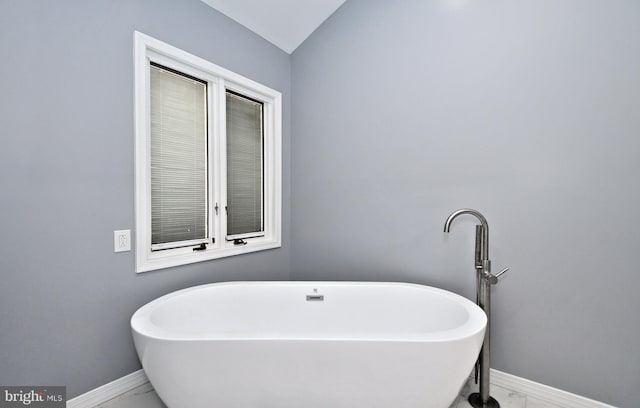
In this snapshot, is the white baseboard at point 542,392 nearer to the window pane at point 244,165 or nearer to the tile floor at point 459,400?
the tile floor at point 459,400

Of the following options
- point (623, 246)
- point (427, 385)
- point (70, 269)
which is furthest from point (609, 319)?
point (70, 269)

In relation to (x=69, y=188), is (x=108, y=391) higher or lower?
lower

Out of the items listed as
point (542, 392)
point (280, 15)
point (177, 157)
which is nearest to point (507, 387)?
point (542, 392)

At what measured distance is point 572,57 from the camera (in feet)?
4.99

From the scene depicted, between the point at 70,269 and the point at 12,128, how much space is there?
2.25ft

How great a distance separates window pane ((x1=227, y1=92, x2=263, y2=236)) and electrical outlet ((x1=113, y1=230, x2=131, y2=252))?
0.76 metres

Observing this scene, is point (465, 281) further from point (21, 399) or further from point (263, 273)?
point (21, 399)

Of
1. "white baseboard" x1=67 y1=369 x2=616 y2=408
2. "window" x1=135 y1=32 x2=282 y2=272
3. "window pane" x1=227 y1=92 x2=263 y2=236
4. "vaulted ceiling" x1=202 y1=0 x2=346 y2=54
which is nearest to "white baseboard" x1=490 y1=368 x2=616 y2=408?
"white baseboard" x1=67 y1=369 x2=616 y2=408

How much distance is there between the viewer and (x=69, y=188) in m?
1.43

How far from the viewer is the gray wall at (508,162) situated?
1.44 meters

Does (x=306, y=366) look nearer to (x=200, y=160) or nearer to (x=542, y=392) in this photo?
(x=542, y=392)

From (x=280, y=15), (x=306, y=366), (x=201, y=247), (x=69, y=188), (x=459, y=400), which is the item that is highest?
Answer: (x=280, y=15)

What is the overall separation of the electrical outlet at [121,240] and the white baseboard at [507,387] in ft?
2.43

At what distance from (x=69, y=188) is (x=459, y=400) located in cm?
234
